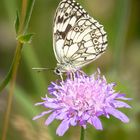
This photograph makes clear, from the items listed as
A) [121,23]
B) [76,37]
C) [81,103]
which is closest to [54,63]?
[121,23]

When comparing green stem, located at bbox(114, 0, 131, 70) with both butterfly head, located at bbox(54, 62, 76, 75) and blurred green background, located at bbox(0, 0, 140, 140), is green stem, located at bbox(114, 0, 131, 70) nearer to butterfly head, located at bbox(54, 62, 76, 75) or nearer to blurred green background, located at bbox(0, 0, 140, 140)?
blurred green background, located at bbox(0, 0, 140, 140)

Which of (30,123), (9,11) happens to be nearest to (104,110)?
(30,123)

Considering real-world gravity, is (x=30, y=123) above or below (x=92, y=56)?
below

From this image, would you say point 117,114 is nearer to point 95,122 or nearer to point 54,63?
point 95,122

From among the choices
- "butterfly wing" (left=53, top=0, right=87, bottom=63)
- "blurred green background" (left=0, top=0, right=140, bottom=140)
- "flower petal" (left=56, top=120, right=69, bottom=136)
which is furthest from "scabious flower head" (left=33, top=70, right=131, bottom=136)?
"blurred green background" (left=0, top=0, right=140, bottom=140)

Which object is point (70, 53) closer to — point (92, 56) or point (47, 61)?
point (92, 56)

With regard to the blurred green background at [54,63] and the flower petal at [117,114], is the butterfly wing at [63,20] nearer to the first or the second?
the flower petal at [117,114]

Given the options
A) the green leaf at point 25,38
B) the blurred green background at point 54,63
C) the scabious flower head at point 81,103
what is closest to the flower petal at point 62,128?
the scabious flower head at point 81,103

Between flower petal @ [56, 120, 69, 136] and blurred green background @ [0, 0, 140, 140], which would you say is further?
blurred green background @ [0, 0, 140, 140]
